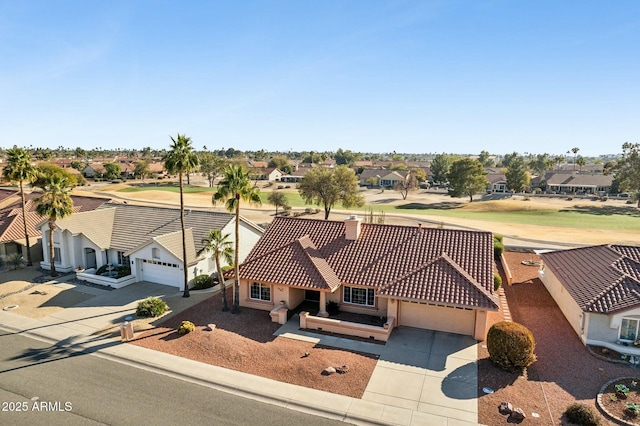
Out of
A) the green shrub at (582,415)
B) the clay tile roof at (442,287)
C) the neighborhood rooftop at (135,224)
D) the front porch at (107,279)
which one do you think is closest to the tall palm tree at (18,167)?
the neighborhood rooftop at (135,224)

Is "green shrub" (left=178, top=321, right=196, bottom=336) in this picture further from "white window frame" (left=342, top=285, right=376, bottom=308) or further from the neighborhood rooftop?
the neighborhood rooftop

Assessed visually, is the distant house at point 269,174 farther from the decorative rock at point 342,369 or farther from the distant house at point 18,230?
the decorative rock at point 342,369

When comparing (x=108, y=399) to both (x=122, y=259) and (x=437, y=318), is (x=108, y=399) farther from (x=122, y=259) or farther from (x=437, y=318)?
(x=122, y=259)

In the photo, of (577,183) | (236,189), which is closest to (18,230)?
(236,189)

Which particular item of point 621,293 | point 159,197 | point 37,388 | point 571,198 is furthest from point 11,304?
point 571,198

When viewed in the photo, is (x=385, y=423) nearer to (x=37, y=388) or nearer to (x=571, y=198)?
A: (x=37, y=388)

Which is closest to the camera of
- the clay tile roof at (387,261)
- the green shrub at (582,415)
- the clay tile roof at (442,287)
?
the green shrub at (582,415)
